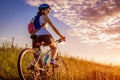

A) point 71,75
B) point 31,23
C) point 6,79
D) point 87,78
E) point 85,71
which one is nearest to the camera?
point 31,23

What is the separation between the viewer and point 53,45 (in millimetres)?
8914

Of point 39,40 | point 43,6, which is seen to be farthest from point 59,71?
point 43,6

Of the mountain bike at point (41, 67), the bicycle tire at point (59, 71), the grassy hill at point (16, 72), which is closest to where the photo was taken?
the mountain bike at point (41, 67)

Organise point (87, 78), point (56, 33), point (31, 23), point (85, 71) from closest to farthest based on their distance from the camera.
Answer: point (31, 23) < point (56, 33) < point (87, 78) < point (85, 71)

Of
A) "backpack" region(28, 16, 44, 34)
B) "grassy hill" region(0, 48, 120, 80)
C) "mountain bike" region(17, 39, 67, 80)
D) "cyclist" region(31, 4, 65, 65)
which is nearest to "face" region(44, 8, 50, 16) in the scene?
"cyclist" region(31, 4, 65, 65)

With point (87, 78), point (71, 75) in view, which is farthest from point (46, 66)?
point (87, 78)

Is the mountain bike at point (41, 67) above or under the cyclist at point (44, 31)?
under

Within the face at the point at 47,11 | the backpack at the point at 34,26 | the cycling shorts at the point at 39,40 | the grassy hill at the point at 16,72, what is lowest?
the grassy hill at the point at 16,72

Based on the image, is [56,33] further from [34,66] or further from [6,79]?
[6,79]

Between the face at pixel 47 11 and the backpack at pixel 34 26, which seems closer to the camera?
the backpack at pixel 34 26

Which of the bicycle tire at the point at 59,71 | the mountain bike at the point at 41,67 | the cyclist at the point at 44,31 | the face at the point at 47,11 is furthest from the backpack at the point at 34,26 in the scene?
the bicycle tire at the point at 59,71

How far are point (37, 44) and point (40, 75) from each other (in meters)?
0.78

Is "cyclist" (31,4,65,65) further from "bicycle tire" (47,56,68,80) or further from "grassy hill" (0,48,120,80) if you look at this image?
"grassy hill" (0,48,120,80)

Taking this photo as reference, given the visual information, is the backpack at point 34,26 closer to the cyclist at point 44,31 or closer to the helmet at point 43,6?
the cyclist at point 44,31
